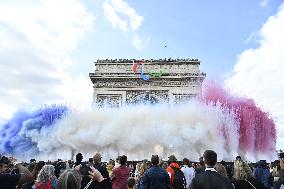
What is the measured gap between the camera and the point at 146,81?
48.8m

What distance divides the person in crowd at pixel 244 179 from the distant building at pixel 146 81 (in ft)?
135

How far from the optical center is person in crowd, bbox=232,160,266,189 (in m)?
5.98

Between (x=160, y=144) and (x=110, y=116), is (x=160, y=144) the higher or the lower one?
the lower one

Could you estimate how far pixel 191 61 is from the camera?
49188 millimetres

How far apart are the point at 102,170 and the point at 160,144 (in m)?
26.0

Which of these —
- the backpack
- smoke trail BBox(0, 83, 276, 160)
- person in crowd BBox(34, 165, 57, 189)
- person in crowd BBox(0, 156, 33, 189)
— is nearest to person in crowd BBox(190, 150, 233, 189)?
person in crowd BBox(0, 156, 33, 189)

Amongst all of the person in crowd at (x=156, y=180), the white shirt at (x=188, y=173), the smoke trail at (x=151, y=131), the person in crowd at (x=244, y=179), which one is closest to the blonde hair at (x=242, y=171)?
the person in crowd at (x=244, y=179)

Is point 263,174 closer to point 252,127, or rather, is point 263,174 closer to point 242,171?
point 242,171

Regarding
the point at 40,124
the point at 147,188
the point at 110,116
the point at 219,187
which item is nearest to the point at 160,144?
the point at 110,116

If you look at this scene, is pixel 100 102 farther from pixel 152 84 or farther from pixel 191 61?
pixel 191 61

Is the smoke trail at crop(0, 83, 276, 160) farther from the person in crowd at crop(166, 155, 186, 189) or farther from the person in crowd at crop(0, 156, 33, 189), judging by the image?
the person in crowd at crop(0, 156, 33, 189)

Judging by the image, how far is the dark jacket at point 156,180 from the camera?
25.7 ft

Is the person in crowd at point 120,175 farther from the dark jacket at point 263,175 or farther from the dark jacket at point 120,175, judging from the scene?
the dark jacket at point 263,175

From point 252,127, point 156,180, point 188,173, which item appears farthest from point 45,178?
point 252,127
